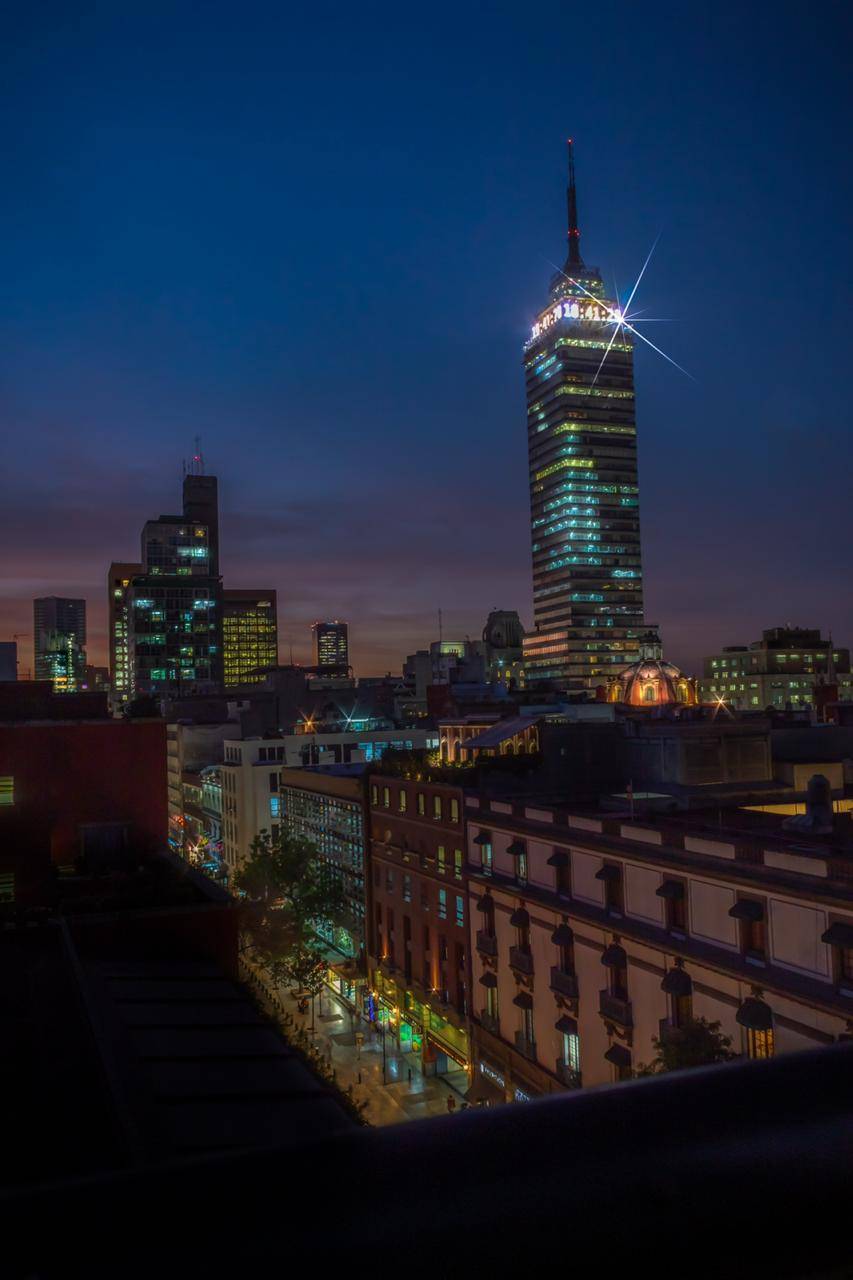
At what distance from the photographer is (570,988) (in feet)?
88.3

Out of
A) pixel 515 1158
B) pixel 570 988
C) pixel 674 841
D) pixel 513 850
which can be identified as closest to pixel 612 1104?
pixel 515 1158

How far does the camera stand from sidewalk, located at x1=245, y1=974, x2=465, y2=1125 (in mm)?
36156

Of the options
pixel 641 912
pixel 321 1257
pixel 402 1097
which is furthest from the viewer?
pixel 402 1097

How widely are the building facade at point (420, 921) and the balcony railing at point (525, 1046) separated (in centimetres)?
501

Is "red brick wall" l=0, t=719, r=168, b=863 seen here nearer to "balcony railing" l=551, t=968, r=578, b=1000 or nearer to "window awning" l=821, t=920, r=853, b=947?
"balcony railing" l=551, t=968, r=578, b=1000

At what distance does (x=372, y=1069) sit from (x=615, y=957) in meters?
20.5

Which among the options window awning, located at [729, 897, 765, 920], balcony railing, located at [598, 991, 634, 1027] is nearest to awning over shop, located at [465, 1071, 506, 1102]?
balcony railing, located at [598, 991, 634, 1027]

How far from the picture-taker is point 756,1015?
1994cm

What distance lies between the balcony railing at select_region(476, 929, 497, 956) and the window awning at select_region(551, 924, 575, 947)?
5.13m

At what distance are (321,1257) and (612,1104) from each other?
51cm

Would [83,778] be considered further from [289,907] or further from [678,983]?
[678,983]

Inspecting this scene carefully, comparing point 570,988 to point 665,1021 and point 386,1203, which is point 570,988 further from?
point 386,1203

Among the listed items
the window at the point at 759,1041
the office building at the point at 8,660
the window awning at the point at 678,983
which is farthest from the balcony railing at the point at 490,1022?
the office building at the point at 8,660

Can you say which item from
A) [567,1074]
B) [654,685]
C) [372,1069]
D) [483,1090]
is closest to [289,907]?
[372,1069]
